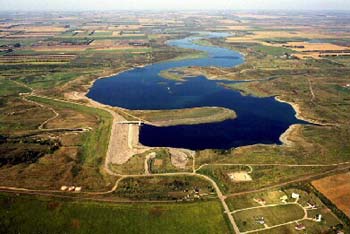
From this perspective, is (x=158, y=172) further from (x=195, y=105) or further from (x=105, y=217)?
(x=195, y=105)

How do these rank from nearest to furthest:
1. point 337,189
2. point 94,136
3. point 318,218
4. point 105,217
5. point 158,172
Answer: point 318,218
point 105,217
point 337,189
point 158,172
point 94,136

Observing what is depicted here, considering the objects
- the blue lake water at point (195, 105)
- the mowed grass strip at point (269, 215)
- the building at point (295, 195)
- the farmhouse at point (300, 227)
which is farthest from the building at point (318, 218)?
the blue lake water at point (195, 105)

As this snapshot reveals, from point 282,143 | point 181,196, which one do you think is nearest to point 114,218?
point 181,196

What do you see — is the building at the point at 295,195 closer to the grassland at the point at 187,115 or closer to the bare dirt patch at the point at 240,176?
the bare dirt patch at the point at 240,176

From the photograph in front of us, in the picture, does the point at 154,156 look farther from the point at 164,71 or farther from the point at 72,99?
the point at 164,71

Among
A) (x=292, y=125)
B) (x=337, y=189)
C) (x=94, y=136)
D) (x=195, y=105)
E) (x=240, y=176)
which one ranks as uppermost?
(x=337, y=189)

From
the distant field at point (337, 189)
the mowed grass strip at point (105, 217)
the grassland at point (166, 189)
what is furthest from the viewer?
the grassland at point (166, 189)

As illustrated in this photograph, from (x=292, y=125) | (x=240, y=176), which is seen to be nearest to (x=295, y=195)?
(x=240, y=176)
